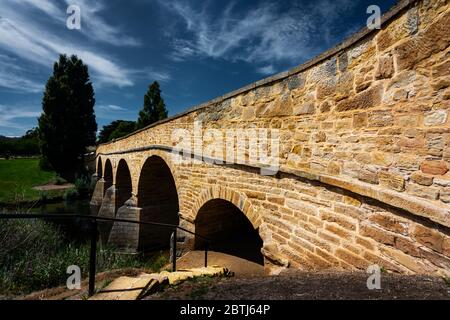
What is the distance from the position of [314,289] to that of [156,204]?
33.4 feet

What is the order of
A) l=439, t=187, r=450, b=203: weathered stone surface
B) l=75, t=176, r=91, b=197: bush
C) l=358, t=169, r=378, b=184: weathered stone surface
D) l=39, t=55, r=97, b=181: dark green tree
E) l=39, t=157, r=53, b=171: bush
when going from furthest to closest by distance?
l=39, t=157, r=53, b=171: bush → l=39, t=55, r=97, b=181: dark green tree → l=75, t=176, r=91, b=197: bush → l=358, t=169, r=378, b=184: weathered stone surface → l=439, t=187, r=450, b=203: weathered stone surface

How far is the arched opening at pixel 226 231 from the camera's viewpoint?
6254mm

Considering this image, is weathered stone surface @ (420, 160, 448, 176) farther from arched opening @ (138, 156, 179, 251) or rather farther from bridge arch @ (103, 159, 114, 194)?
bridge arch @ (103, 159, 114, 194)

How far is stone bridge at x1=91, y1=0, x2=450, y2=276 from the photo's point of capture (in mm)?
2188

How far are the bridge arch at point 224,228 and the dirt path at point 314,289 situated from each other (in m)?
2.88

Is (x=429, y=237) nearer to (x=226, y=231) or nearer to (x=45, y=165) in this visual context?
(x=226, y=231)

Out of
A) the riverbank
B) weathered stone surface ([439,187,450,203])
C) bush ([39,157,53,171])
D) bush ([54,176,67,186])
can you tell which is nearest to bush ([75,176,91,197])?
the riverbank

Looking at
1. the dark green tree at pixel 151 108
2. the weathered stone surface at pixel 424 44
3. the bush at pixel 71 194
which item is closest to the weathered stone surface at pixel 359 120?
the weathered stone surface at pixel 424 44

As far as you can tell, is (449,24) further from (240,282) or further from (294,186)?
(240,282)

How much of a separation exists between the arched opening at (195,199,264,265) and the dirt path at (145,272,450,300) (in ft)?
11.2

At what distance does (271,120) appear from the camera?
4.11 m

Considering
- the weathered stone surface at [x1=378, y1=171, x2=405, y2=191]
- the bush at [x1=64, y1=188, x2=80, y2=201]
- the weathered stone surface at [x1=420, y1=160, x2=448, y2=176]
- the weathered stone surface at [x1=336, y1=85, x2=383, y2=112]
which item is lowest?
the bush at [x1=64, y1=188, x2=80, y2=201]

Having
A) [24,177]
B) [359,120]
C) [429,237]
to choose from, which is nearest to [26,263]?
[359,120]
